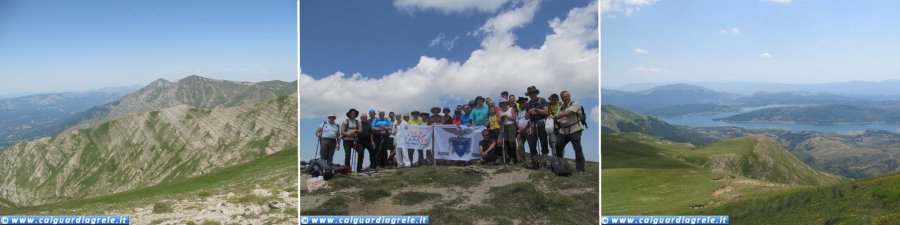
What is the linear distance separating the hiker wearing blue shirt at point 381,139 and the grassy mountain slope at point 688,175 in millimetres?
13772

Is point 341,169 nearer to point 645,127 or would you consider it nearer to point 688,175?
point 688,175

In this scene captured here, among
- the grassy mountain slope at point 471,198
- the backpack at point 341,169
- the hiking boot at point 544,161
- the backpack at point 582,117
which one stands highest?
the backpack at point 582,117

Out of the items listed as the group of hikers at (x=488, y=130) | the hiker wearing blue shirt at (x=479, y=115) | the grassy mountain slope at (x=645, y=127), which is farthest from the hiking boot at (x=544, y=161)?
the grassy mountain slope at (x=645, y=127)

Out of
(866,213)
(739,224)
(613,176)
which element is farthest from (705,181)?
(866,213)

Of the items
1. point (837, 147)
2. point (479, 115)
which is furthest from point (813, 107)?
point (479, 115)

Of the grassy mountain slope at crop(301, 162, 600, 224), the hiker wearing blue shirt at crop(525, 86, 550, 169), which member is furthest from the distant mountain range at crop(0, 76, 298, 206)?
the hiker wearing blue shirt at crop(525, 86, 550, 169)

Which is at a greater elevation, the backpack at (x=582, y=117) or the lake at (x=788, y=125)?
the backpack at (x=582, y=117)

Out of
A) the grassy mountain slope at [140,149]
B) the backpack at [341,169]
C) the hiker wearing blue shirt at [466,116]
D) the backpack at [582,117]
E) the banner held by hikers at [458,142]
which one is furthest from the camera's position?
the grassy mountain slope at [140,149]

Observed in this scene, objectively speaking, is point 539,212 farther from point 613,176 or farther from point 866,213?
point 613,176

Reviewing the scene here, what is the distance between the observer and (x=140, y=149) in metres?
108

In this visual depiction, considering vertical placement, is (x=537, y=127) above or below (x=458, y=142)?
above

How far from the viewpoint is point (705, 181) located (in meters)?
33.2

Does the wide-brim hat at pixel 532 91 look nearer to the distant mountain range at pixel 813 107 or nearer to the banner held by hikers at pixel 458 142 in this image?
the banner held by hikers at pixel 458 142

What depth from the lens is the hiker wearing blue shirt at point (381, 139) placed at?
8438 millimetres
